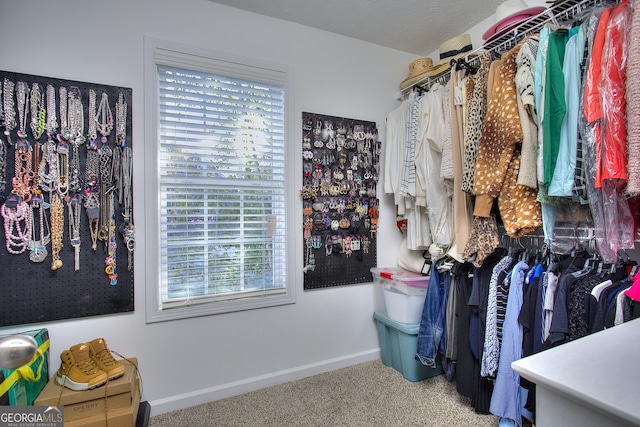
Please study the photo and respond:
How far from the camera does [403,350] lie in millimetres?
2258


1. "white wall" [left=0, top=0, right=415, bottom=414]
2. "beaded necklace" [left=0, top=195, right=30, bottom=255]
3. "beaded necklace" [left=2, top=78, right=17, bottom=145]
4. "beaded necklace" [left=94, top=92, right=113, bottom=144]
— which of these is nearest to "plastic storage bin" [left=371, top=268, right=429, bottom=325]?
"white wall" [left=0, top=0, right=415, bottom=414]

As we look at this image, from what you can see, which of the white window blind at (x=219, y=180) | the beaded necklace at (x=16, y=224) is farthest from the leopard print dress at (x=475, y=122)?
the beaded necklace at (x=16, y=224)

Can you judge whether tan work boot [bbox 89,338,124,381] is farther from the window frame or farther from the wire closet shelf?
the wire closet shelf

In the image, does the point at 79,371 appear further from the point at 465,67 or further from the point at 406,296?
the point at 465,67

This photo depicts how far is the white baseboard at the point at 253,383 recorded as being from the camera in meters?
1.91

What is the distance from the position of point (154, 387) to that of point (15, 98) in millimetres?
1710

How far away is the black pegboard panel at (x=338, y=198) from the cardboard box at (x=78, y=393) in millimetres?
1186

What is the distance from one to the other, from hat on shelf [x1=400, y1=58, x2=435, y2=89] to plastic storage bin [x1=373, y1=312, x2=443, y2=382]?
1814 mm

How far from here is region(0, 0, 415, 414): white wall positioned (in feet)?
5.55

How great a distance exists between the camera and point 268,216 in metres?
2.20

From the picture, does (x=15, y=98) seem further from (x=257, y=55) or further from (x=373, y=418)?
(x=373, y=418)

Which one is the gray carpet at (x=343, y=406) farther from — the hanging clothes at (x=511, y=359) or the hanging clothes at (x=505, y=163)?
the hanging clothes at (x=505, y=163)

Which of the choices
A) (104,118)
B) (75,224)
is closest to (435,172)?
(104,118)

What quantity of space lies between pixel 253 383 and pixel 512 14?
268cm
